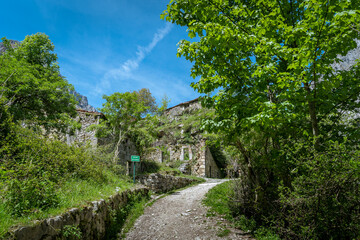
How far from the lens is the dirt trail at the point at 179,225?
6055mm

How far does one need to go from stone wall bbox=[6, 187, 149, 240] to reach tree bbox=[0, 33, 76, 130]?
4.72 metres

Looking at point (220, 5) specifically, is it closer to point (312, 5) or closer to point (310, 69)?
point (312, 5)

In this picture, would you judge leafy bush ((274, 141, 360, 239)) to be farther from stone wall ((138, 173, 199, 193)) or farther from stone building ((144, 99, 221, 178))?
stone building ((144, 99, 221, 178))

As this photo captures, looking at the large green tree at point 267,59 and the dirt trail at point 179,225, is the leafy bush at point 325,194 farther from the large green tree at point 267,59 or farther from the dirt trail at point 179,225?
the dirt trail at point 179,225

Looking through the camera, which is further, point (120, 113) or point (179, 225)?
point (120, 113)

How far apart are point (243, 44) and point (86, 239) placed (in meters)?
5.61

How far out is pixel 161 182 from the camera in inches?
564

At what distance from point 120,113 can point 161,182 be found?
5721mm

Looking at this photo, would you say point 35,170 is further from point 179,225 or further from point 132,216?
point 179,225

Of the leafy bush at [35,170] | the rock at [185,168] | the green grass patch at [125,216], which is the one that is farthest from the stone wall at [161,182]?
the leafy bush at [35,170]

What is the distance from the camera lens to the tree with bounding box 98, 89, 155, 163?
1397cm

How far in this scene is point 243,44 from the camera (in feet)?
14.4

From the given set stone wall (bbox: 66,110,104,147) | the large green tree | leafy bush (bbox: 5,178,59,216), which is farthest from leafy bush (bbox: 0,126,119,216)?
stone wall (bbox: 66,110,104,147)

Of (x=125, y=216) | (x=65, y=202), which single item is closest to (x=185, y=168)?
(x=125, y=216)
